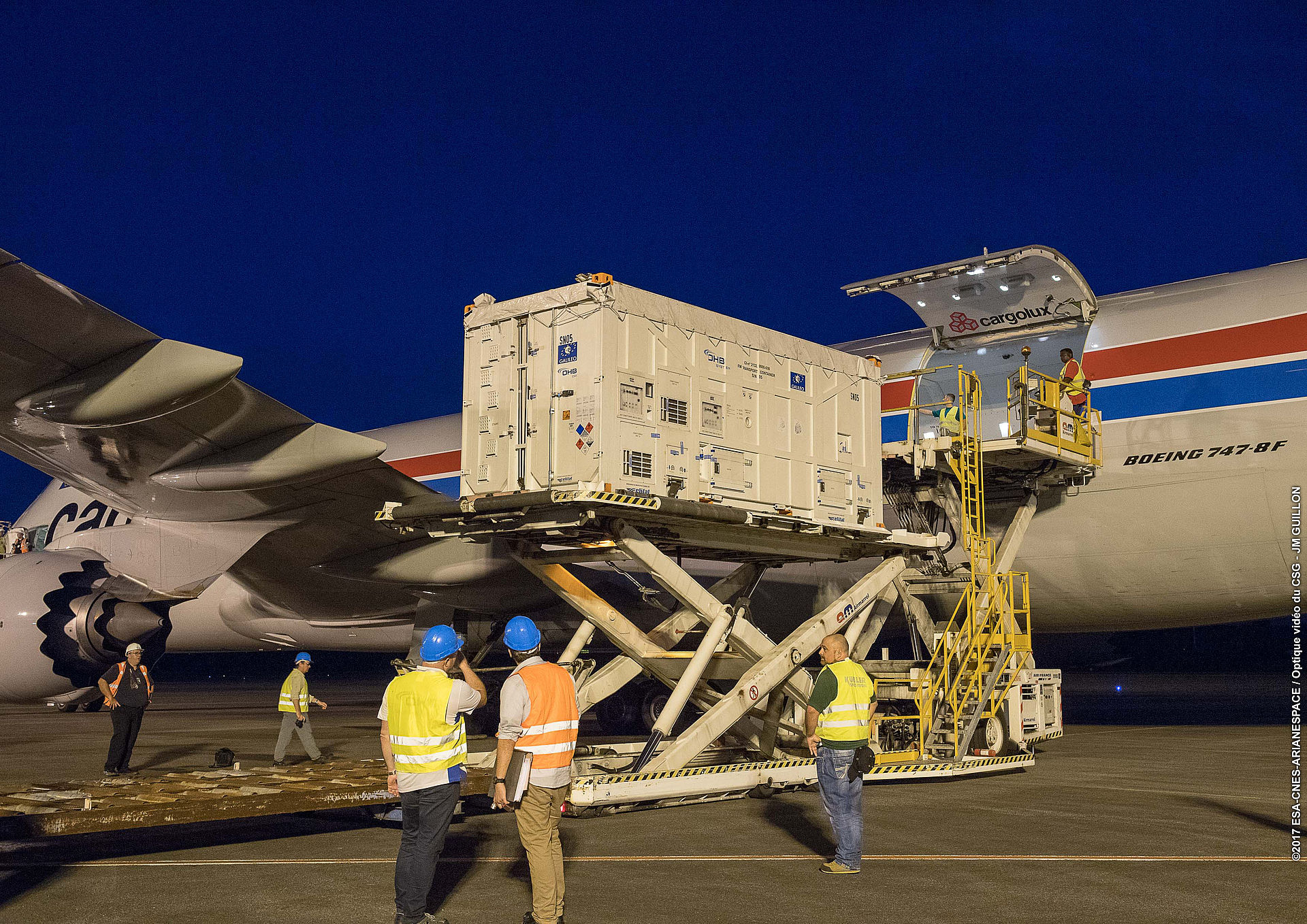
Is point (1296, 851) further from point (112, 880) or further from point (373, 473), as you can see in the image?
point (373, 473)

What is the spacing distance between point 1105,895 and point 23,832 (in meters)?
6.69

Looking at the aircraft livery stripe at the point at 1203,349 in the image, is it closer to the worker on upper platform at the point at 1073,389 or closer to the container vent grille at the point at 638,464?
the worker on upper platform at the point at 1073,389

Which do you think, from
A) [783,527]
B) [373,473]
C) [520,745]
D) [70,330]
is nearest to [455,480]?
[373,473]

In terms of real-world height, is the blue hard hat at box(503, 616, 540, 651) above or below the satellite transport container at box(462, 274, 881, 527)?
below

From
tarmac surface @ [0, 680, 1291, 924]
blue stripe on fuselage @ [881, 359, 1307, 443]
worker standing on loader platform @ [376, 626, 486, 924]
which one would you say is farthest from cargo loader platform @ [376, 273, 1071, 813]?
worker standing on loader platform @ [376, 626, 486, 924]

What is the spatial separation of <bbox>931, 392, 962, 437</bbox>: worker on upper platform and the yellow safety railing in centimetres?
57

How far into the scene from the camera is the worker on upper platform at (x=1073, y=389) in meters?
13.9

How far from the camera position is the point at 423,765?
591 cm

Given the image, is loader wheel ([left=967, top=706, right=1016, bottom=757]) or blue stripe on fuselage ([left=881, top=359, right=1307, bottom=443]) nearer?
blue stripe on fuselage ([left=881, top=359, right=1307, bottom=443])

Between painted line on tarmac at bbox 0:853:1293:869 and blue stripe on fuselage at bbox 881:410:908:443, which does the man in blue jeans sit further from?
blue stripe on fuselage at bbox 881:410:908:443

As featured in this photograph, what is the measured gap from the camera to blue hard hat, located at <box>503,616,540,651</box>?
21.0ft

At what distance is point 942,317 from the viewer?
15.5 metres

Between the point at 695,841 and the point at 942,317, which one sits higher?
the point at 942,317

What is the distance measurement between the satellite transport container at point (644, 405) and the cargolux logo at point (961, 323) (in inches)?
163
